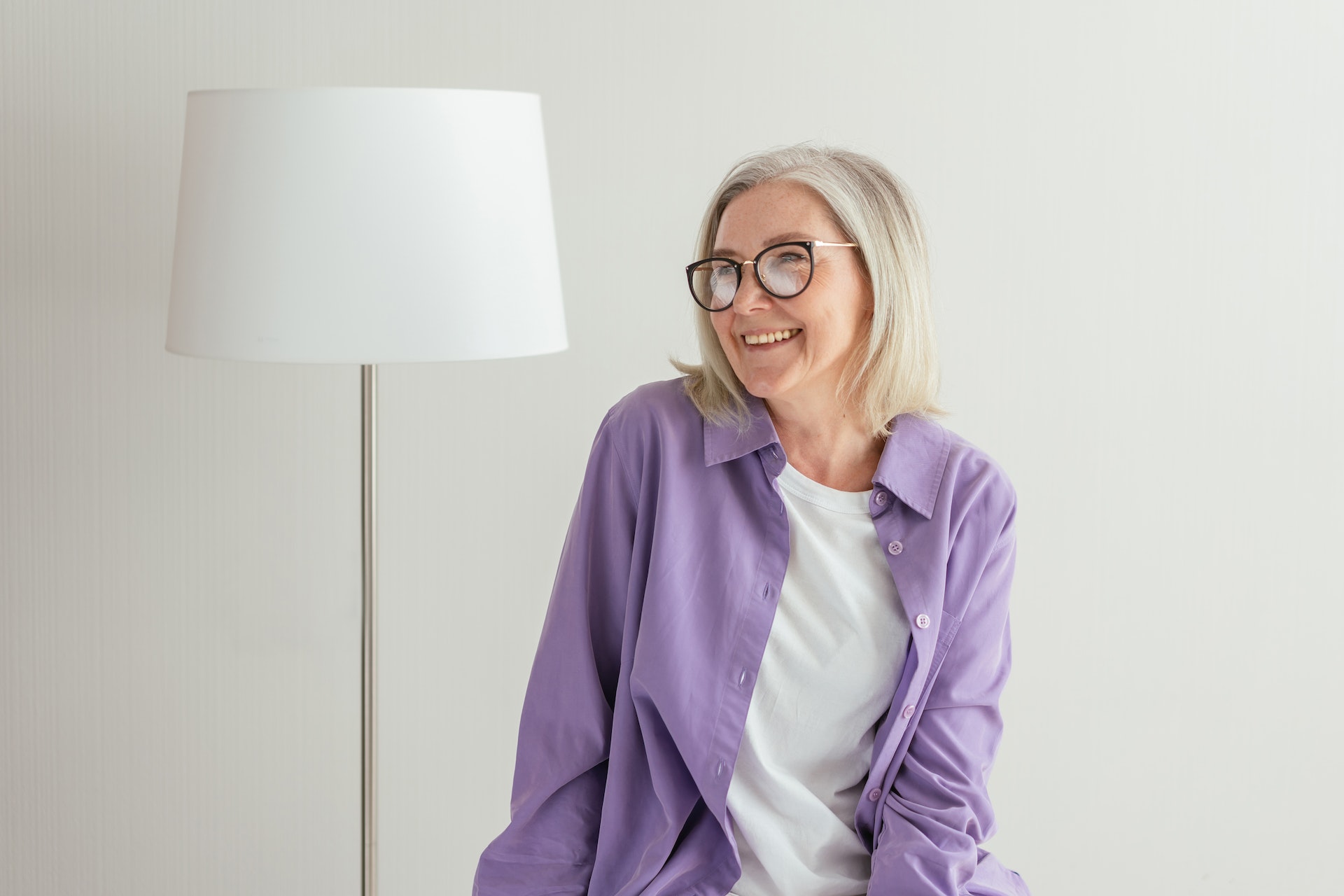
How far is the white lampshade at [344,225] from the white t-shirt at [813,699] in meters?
0.49

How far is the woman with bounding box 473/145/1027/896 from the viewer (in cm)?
143

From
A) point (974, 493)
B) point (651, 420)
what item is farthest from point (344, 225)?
point (974, 493)

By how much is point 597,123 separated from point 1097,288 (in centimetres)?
88

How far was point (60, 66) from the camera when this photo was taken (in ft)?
5.62

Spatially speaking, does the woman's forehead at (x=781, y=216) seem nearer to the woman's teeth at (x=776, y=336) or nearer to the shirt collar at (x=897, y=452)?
the woman's teeth at (x=776, y=336)

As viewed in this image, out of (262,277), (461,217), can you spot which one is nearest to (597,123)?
(461,217)

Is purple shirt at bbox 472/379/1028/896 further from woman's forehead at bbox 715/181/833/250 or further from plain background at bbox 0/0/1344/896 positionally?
plain background at bbox 0/0/1344/896

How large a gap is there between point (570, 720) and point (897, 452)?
52cm

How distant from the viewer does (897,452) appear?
1.50 m

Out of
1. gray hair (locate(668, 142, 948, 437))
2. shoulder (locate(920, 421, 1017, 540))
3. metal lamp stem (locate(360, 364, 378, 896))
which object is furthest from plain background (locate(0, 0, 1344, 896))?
shoulder (locate(920, 421, 1017, 540))

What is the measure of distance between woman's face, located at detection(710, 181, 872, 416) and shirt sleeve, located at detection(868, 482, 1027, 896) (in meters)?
0.30

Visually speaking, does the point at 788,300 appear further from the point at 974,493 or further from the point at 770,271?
the point at 974,493

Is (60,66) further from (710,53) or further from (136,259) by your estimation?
(710,53)

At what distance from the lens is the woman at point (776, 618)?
1.43m
